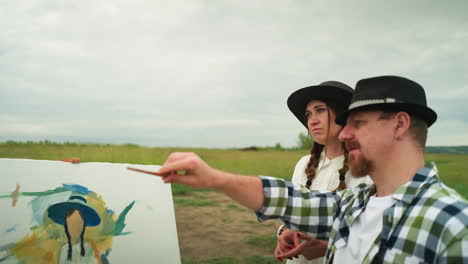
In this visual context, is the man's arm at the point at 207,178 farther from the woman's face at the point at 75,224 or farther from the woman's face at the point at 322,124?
the woman's face at the point at 75,224

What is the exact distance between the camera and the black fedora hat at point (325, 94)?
198 cm

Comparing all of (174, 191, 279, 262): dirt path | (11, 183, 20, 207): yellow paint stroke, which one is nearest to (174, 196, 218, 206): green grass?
(174, 191, 279, 262): dirt path

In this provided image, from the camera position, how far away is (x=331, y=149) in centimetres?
205

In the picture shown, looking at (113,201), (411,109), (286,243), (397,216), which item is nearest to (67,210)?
(113,201)

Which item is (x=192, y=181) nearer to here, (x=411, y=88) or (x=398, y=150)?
(x=398, y=150)

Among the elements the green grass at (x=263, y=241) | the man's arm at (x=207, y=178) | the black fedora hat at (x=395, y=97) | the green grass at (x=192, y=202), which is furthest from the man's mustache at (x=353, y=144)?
the green grass at (x=192, y=202)

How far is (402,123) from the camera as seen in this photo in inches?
47.9

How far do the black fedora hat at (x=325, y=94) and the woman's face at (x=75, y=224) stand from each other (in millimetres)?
1533

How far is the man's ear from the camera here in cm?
121

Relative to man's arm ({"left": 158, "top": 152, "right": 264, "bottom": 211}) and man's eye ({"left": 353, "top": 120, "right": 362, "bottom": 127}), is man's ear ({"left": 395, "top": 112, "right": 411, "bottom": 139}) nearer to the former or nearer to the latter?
man's eye ({"left": 353, "top": 120, "right": 362, "bottom": 127})

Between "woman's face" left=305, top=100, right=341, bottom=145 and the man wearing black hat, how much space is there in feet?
1.72

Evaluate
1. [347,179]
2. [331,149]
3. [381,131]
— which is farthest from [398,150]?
[331,149]

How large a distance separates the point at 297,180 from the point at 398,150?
3.32ft

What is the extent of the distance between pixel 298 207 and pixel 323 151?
0.86 metres
